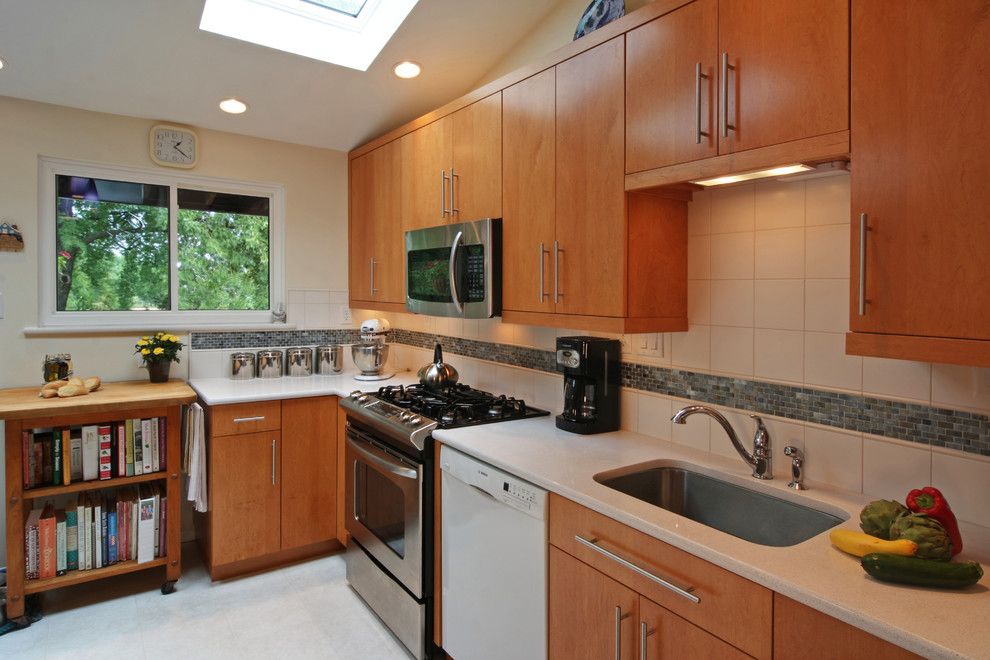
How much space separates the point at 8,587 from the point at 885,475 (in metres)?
3.23

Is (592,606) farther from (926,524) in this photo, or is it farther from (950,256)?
(950,256)

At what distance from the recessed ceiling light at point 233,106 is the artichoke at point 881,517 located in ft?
10.2

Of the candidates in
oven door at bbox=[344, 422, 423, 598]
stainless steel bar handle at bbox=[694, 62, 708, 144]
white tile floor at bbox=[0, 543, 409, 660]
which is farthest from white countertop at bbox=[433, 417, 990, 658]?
white tile floor at bbox=[0, 543, 409, 660]

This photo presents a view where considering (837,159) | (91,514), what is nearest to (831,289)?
(837,159)

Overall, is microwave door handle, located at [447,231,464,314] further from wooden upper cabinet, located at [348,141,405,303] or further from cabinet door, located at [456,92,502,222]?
→ wooden upper cabinet, located at [348,141,405,303]

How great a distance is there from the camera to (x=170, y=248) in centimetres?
323

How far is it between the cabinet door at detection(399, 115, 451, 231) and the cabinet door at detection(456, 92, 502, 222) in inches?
3.0

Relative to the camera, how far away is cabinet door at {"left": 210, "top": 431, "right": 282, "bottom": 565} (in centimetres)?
278

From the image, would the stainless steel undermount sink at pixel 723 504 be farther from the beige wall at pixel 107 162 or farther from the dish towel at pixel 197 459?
the beige wall at pixel 107 162

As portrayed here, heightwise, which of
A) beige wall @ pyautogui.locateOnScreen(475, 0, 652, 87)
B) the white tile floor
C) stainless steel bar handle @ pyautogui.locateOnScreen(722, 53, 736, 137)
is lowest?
the white tile floor

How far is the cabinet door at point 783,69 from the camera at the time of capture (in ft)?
4.26

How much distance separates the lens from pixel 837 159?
136 centimetres

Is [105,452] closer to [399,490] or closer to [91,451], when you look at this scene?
[91,451]

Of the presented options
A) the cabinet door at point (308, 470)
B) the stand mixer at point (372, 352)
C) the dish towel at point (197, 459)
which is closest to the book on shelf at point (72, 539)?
the dish towel at point (197, 459)
